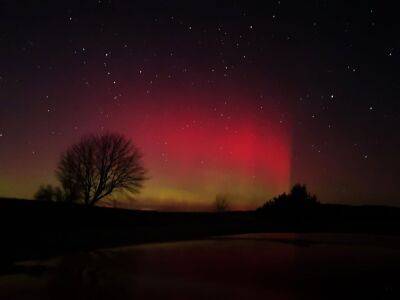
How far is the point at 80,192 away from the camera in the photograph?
4528 cm

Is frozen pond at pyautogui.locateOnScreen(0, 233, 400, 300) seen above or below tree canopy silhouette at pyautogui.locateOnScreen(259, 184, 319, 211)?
below

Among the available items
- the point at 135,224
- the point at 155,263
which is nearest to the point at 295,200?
the point at 135,224

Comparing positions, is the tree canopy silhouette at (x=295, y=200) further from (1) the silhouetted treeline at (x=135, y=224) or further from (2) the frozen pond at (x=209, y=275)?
(2) the frozen pond at (x=209, y=275)

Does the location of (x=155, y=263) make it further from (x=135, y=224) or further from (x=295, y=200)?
(x=295, y=200)

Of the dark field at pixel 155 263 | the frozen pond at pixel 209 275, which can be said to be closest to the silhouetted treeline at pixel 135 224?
the dark field at pixel 155 263

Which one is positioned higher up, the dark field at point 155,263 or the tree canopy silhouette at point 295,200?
the tree canopy silhouette at point 295,200

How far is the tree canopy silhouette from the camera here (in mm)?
40875

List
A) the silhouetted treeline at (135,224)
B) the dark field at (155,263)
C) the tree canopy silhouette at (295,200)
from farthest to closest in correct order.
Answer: the tree canopy silhouette at (295,200)
the silhouetted treeline at (135,224)
the dark field at (155,263)

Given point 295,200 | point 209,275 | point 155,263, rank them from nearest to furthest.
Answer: point 209,275, point 155,263, point 295,200

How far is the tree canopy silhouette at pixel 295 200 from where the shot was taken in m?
40.9

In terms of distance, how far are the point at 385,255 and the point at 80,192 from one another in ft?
105

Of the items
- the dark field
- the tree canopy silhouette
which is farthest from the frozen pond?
the tree canopy silhouette

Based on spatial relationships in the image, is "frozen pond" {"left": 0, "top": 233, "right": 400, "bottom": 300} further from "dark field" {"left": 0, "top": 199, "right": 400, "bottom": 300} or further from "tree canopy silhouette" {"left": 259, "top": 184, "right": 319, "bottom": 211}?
"tree canopy silhouette" {"left": 259, "top": 184, "right": 319, "bottom": 211}

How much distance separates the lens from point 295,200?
41594 mm
